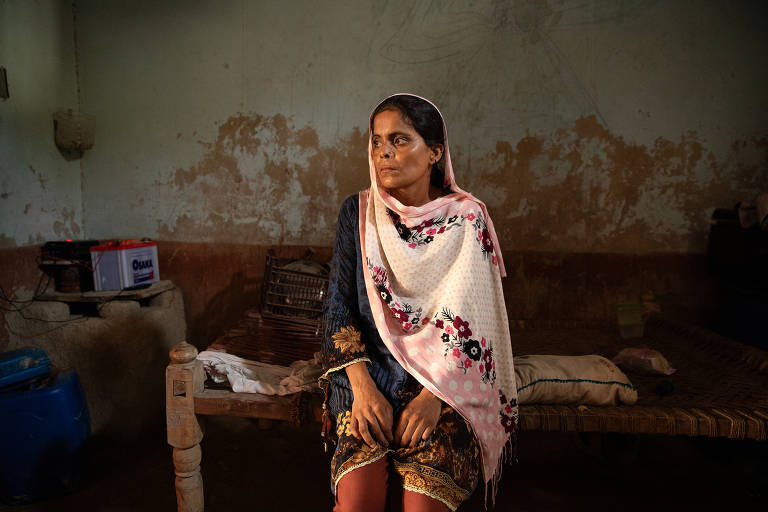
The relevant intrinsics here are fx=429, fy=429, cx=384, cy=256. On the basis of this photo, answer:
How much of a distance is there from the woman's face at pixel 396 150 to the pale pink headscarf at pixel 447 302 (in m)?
0.09

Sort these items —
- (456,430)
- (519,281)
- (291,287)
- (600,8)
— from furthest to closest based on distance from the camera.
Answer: (519,281), (600,8), (291,287), (456,430)

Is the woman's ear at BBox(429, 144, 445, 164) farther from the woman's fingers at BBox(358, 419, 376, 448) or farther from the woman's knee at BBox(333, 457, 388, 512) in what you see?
the woman's knee at BBox(333, 457, 388, 512)

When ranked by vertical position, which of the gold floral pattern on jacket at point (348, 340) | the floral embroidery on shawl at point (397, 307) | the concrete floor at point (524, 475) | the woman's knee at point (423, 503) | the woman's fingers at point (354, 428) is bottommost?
the concrete floor at point (524, 475)

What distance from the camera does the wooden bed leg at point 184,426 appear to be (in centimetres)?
189

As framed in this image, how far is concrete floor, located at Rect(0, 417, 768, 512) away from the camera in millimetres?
2250

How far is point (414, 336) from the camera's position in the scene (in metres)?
1.58

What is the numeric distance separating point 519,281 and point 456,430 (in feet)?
6.68

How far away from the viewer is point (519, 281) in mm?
3297

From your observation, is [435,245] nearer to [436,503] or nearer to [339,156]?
[436,503]

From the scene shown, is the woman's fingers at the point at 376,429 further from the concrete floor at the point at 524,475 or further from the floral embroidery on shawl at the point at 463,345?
the concrete floor at the point at 524,475

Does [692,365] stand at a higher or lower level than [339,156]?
lower

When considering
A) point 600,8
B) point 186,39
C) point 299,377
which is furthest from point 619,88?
point 186,39

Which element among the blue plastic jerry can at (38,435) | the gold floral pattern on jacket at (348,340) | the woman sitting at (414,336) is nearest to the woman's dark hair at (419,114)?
the woman sitting at (414,336)

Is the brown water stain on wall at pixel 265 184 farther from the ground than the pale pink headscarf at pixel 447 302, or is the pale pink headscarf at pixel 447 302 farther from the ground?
the brown water stain on wall at pixel 265 184
